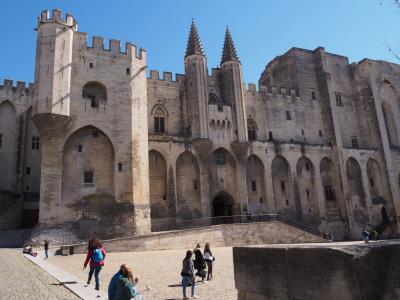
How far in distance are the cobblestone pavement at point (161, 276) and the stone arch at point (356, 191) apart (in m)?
23.9

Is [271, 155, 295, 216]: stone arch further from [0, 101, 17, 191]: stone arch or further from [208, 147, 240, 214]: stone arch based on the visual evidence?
[0, 101, 17, 191]: stone arch

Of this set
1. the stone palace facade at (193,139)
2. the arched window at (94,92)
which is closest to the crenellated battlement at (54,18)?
the stone palace facade at (193,139)

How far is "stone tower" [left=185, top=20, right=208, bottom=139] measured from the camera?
28.6 m

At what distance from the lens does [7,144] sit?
103ft

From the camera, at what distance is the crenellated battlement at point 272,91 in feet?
111

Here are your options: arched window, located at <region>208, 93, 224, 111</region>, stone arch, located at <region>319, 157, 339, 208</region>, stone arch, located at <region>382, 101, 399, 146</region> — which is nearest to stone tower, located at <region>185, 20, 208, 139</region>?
arched window, located at <region>208, 93, 224, 111</region>

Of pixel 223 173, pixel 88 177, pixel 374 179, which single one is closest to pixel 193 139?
pixel 223 173

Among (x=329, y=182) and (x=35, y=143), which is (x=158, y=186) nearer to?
(x=35, y=143)

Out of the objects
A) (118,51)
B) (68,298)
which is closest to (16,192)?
(118,51)

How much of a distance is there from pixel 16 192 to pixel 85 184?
11.4m

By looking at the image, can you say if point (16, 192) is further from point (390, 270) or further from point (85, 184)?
point (390, 270)

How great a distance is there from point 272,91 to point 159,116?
1247cm

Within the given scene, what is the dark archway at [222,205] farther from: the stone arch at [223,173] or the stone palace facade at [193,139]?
the stone arch at [223,173]

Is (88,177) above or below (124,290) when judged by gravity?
above
